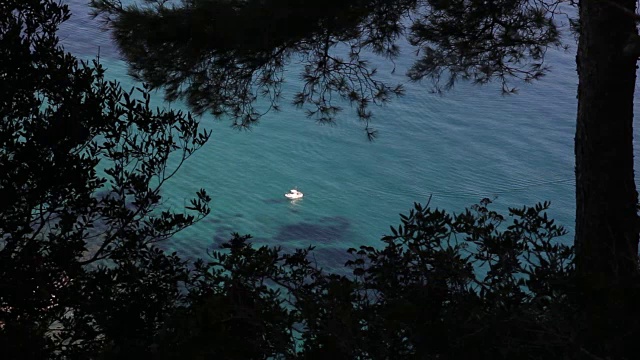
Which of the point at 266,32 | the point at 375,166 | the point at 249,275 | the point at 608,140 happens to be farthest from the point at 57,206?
the point at 375,166

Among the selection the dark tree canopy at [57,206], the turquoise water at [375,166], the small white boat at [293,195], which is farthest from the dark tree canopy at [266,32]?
the small white boat at [293,195]

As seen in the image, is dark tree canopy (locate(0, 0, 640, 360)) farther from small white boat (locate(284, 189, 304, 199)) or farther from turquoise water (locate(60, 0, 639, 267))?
small white boat (locate(284, 189, 304, 199))

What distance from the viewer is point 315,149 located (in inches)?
734

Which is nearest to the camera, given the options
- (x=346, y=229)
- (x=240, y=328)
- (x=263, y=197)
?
(x=240, y=328)

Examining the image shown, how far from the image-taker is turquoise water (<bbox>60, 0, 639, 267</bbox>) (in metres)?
14.9

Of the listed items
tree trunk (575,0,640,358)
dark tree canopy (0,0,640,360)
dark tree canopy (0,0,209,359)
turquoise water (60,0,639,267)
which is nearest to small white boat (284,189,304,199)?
turquoise water (60,0,639,267)

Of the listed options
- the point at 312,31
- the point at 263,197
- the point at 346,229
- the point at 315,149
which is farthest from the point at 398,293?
the point at 315,149

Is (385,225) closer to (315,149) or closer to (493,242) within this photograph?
(315,149)

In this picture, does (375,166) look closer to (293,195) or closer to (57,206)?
(293,195)

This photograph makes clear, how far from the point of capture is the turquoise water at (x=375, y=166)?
14859 millimetres

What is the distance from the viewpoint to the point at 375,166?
59.5ft

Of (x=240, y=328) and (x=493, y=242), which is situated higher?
(x=493, y=242)

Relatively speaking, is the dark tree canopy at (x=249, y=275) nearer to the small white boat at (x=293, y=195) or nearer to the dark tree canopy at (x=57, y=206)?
the dark tree canopy at (x=57, y=206)

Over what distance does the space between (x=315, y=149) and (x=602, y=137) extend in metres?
14.7
